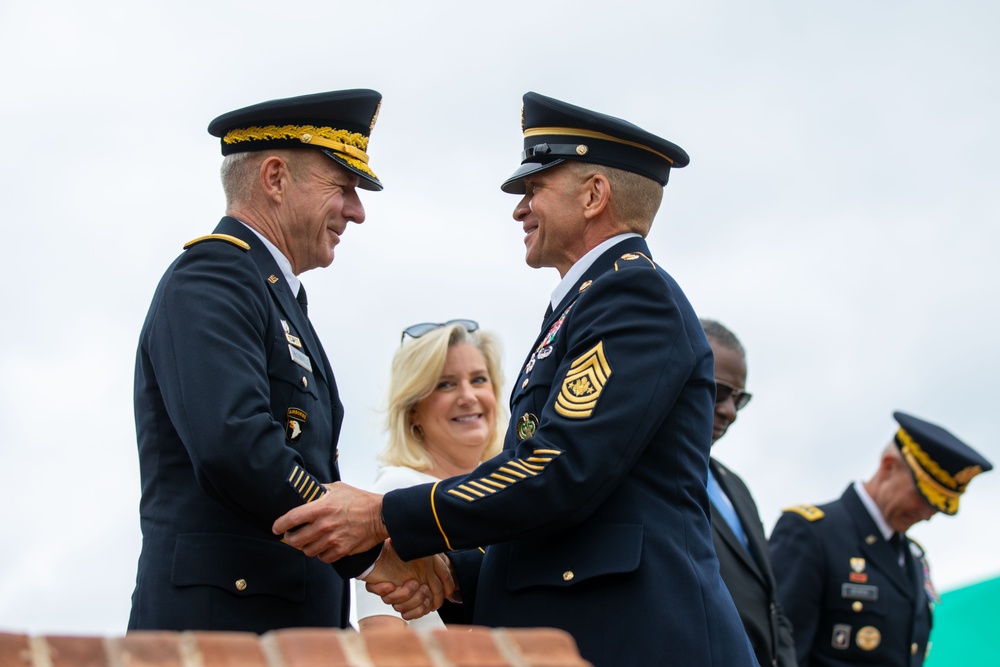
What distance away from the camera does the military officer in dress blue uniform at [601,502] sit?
3.46 meters

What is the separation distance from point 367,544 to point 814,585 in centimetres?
379

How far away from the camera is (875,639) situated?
701 centimetres

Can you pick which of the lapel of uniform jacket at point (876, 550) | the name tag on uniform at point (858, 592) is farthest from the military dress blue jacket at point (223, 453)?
the lapel of uniform jacket at point (876, 550)

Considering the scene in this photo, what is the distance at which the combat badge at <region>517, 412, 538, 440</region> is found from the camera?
3816 millimetres

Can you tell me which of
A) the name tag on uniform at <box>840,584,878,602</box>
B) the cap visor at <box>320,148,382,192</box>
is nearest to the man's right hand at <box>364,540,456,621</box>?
the cap visor at <box>320,148,382,192</box>

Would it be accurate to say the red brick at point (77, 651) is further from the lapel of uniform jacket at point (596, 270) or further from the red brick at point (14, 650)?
the lapel of uniform jacket at point (596, 270)

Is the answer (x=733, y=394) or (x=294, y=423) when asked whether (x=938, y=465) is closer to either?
(x=733, y=394)

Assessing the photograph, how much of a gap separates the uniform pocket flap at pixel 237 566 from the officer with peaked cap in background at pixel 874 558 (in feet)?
12.3

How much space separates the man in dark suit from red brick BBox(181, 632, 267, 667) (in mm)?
3821

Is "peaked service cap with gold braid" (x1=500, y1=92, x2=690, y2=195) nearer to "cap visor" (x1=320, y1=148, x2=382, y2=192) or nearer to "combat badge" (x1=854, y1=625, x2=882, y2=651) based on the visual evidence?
"cap visor" (x1=320, y1=148, x2=382, y2=192)

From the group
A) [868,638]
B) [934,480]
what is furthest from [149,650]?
[934,480]

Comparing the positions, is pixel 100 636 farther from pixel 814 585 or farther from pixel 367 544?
pixel 814 585

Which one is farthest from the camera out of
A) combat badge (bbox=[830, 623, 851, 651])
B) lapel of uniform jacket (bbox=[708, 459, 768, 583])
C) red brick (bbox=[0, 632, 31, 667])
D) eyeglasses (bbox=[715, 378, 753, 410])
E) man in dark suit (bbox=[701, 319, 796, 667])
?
combat badge (bbox=[830, 623, 851, 651])

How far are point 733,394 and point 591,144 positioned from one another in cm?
254
